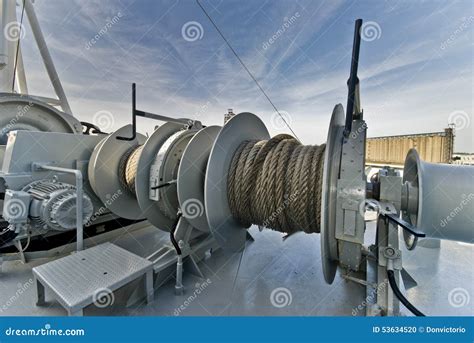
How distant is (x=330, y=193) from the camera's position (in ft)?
3.78

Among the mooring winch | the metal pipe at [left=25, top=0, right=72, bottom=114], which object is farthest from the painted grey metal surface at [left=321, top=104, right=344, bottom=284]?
the metal pipe at [left=25, top=0, right=72, bottom=114]

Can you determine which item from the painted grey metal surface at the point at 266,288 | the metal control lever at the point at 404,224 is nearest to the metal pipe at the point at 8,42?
the painted grey metal surface at the point at 266,288

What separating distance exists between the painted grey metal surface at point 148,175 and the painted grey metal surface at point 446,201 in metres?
1.95

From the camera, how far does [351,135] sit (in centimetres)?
118

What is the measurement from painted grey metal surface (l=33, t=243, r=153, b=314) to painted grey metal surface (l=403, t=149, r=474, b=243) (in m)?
1.78

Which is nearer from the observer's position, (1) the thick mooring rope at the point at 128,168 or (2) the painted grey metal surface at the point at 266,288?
(2) the painted grey metal surface at the point at 266,288

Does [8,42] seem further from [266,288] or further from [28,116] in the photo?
[266,288]

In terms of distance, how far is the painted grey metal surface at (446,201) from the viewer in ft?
4.05

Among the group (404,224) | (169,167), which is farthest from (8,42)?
(404,224)

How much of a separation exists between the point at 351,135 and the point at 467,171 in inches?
28.0

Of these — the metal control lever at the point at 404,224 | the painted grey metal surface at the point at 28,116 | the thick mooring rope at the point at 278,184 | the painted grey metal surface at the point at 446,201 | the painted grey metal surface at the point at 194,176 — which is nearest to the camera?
the metal control lever at the point at 404,224

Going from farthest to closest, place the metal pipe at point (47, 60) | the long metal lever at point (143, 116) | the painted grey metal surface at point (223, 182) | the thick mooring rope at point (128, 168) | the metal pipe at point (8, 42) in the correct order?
1. the metal pipe at point (47, 60)
2. the metal pipe at point (8, 42)
3. the thick mooring rope at point (128, 168)
4. the long metal lever at point (143, 116)
5. the painted grey metal surface at point (223, 182)

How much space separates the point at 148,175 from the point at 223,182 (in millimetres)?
780

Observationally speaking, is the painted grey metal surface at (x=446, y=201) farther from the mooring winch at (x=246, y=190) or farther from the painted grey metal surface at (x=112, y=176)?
the painted grey metal surface at (x=112, y=176)
